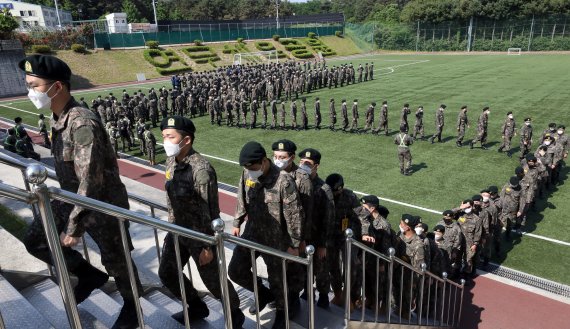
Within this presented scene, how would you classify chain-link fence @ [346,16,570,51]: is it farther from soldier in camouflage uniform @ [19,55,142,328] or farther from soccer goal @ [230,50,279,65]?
soldier in camouflage uniform @ [19,55,142,328]

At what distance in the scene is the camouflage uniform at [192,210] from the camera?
315 centimetres

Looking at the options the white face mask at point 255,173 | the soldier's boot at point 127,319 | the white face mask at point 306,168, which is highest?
the white face mask at point 255,173

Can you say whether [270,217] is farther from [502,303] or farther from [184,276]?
[502,303]

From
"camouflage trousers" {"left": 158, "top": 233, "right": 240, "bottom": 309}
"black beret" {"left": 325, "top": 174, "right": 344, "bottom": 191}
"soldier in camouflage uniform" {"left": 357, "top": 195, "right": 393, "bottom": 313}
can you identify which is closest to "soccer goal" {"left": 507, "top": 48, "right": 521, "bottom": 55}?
"soldier in camouflage uniform" {"left": 357, "top": 195, "right": 393, "bottom": 313}

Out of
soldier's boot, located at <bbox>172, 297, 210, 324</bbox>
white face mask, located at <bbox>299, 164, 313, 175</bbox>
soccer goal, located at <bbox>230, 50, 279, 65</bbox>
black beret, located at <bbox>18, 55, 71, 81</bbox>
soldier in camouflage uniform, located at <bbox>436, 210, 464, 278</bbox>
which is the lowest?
soldier in camouflage uniform, located at <bbox>436, 210, 464, 278</bbox>

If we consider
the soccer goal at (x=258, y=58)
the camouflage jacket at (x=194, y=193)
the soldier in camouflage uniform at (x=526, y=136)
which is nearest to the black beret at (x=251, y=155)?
the camouflage jacket at (x=194, y=193)

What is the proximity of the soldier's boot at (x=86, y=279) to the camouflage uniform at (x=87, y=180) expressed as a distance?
0.13 feet

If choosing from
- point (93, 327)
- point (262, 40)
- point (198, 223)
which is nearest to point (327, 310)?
point (198, 223)

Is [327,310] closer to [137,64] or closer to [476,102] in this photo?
[476,102]

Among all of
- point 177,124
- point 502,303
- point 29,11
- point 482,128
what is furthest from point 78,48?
point 502,303

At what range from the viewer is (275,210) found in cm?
366

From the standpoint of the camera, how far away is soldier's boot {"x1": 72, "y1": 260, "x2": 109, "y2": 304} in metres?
3.03

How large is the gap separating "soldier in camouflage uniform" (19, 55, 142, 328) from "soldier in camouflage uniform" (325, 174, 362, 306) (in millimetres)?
2374

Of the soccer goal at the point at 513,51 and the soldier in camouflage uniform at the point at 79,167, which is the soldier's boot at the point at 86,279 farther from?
the soccer goal at the point at 513,51
